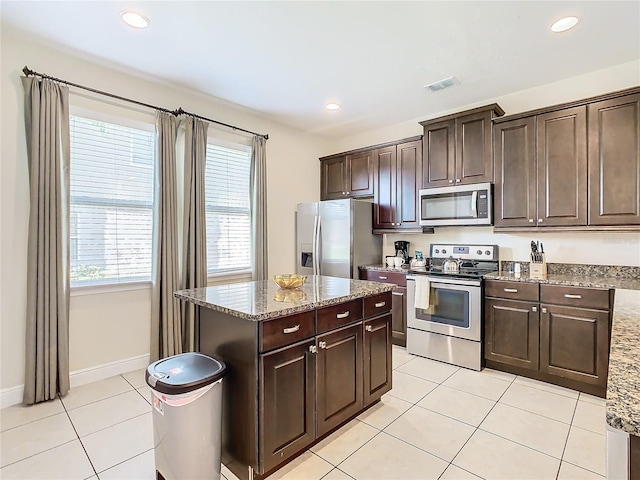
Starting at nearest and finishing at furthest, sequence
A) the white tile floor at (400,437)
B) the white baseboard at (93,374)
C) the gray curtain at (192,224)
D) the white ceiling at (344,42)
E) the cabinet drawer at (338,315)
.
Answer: the white tile floor at (400,437) → the cabinet drawer at (338,315) → the white ceiling at (344,42) → the white baseboard at (93,374) → the gray curtain at (192,224)

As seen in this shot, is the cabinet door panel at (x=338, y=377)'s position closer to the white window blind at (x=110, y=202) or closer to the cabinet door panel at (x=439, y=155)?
the white window blind at (x=110, y=202)

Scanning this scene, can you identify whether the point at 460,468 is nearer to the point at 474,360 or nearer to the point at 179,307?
the point at 474,360

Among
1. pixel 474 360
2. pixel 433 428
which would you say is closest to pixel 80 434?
pixel 433 428

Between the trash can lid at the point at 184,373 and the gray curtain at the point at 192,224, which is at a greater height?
the gray curtain at the point at 192,224

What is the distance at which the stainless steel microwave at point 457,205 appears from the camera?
3407 mm

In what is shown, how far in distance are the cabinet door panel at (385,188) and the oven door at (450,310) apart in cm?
100

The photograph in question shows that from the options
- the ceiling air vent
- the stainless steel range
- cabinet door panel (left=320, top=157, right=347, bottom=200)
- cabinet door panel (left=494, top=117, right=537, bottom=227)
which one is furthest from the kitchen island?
cabinet door panel (left=320, top=157, right=347, bottom=200)

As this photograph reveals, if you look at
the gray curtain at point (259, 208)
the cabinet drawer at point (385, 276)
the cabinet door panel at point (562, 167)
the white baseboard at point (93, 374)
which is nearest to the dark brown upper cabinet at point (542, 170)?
the cabinet door panel at point (562, 167)

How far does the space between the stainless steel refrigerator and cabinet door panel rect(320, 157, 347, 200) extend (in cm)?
60

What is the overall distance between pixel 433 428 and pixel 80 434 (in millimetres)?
2305

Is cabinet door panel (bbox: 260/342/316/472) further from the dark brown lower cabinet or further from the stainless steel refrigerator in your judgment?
the stainless steel refrigerator

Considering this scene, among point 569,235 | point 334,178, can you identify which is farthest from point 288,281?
point 334,178

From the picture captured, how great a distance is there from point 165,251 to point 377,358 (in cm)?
215

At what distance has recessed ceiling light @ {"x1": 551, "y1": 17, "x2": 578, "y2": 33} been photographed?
7.54ft
